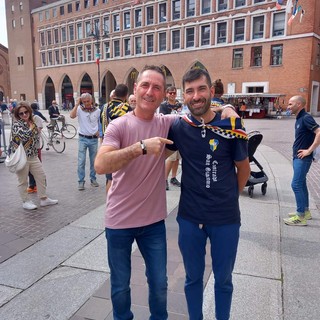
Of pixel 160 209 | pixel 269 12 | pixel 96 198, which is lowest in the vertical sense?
pixel 96 198

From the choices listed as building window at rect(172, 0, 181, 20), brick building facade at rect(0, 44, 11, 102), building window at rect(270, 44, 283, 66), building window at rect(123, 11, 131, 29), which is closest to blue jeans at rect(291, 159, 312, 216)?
building window at rect(270, 44, 283, 66)

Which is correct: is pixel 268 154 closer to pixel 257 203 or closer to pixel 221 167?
pixel 257 203

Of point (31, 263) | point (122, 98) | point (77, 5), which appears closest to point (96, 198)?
point (122, 98)

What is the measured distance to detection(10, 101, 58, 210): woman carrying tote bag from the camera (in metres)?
5.41

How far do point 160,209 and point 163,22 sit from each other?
145ft

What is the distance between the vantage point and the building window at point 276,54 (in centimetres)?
3466

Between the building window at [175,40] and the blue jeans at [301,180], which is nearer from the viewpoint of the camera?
the blue jeans at [301,180]

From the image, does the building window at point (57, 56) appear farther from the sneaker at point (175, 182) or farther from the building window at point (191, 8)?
the sneaker at point (175, 182)

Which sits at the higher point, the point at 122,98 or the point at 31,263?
the point at 122,98

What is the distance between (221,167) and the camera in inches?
86.7

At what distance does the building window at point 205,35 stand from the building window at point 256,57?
240 inches

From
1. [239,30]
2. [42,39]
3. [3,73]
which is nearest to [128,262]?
[239,30]

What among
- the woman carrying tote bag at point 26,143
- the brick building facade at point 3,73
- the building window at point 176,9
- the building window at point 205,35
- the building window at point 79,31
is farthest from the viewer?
the brick building facade at point 3,73

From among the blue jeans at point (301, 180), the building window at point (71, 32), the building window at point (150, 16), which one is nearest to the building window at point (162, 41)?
the building window at point (150, 16)
